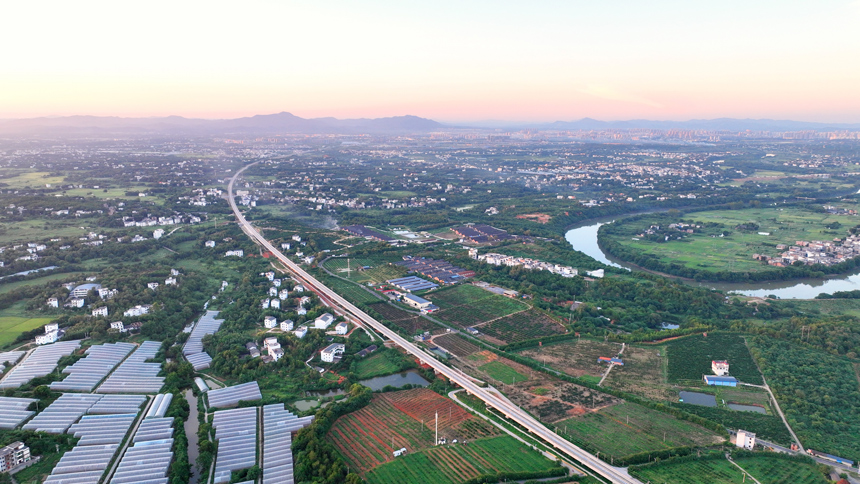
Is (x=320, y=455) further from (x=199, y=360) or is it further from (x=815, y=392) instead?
(x=815, y=392)

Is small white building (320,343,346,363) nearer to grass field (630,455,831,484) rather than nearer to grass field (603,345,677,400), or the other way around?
grass field (603,345,677,400)

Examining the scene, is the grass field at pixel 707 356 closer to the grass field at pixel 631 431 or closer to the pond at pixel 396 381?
the grass field at pixel 631 431

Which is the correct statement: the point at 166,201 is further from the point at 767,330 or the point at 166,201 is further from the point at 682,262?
Answer: the point at 767,330

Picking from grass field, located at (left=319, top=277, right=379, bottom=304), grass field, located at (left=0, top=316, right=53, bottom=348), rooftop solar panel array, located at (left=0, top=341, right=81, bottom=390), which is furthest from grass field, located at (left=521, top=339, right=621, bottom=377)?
grass field, located at (left=0, top=316, right=53, bottom=348)

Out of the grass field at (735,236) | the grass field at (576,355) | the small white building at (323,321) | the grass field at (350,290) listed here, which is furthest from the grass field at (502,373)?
the grass field at (735,236)

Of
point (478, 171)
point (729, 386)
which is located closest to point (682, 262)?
point (729, 386)
